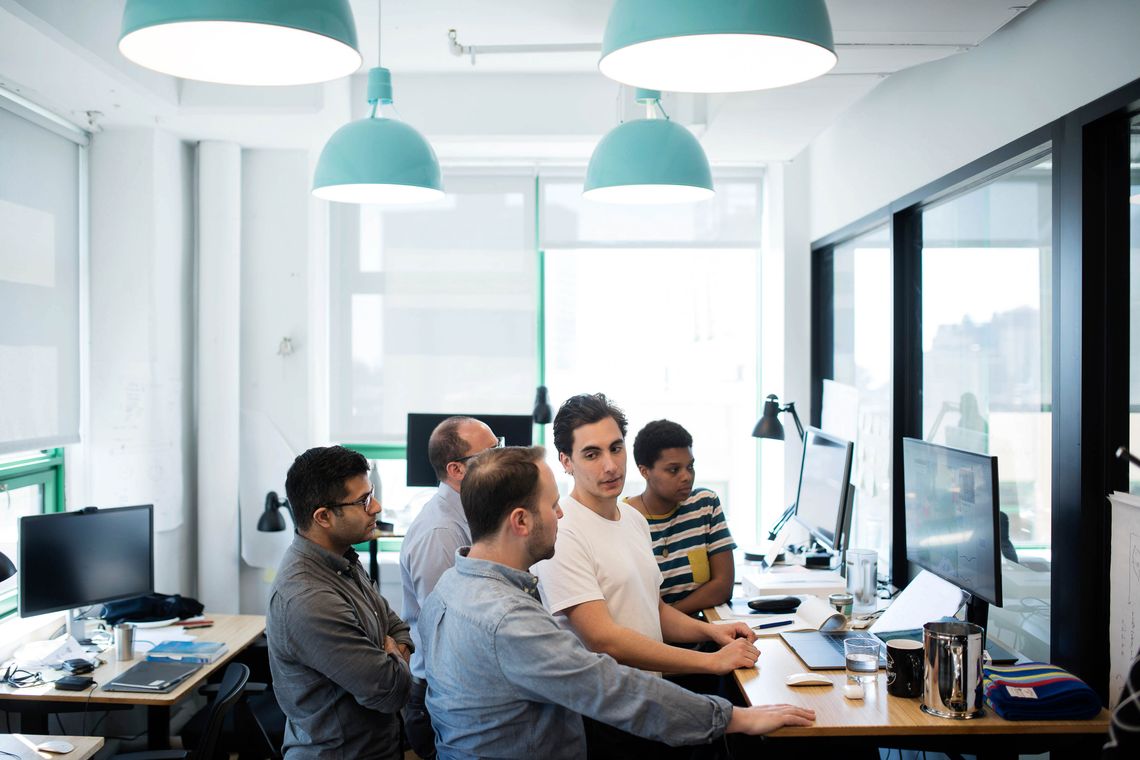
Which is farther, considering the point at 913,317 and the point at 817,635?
the point at 913,317

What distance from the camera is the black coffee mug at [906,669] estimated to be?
7.61 feet

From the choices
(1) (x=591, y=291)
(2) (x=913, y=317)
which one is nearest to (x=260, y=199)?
(1) (x=591, y=291)

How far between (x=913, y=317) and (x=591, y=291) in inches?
84.8

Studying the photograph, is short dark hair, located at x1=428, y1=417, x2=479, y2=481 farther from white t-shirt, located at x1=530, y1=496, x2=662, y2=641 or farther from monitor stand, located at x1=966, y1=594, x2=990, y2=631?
monitor stand, located at x1=966, y1=594, x2=990, y2=631

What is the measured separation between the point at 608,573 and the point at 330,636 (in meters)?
0.70

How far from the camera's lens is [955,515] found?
2.58 metres

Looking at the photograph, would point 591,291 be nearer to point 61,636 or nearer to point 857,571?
point 857,571

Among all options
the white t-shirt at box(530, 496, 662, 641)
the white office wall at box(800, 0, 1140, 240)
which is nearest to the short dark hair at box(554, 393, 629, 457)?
the white t-shirt at box(530, 496, 662, 641)

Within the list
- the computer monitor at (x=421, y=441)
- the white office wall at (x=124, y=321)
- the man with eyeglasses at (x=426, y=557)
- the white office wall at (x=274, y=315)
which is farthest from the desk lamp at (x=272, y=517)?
the man with eyeglasses at (x=426, y=557)

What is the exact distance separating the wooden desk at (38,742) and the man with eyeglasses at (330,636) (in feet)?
2.29

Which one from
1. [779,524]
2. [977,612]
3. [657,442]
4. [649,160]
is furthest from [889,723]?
[779,524]

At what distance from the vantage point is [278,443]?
488cm

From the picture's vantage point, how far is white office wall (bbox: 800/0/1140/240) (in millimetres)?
2305

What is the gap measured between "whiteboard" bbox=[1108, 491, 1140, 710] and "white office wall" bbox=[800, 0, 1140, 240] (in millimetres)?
1019
